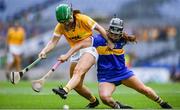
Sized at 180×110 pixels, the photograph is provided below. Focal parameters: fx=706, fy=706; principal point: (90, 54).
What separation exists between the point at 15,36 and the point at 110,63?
14765mm

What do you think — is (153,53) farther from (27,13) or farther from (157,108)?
(157,108)

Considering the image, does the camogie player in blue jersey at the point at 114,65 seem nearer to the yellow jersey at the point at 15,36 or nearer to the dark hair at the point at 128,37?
the dark hair at the point at 128,37

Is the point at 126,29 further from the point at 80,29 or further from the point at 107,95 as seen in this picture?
the point at 107,95

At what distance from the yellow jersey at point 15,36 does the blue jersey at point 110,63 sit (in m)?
14.4

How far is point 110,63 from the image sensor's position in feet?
41.6

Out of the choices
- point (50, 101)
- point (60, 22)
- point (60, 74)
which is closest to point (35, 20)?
point (60, 74)

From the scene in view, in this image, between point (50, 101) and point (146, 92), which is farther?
point (50, 101)

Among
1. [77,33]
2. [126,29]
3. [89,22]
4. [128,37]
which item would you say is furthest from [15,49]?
[128,37]

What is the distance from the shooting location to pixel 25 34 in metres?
29.2

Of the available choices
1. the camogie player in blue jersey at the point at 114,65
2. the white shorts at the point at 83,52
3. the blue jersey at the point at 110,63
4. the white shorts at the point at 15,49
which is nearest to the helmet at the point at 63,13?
the camogie player in blue jersey at the point at 114,65

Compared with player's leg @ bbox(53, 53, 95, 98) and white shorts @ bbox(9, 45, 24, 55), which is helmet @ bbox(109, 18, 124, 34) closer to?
player's leg @ bbox(53, 53, 95, 98)

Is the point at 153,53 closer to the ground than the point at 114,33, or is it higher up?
closer to the ground

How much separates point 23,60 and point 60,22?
54.0 feet

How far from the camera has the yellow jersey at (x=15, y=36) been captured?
88.4 feet
